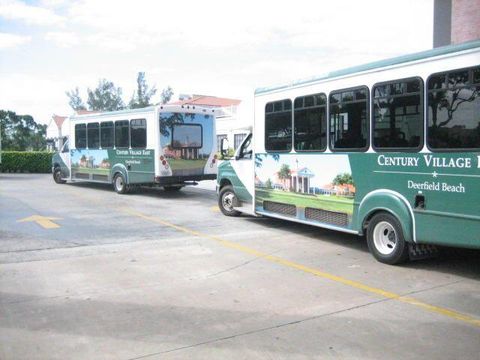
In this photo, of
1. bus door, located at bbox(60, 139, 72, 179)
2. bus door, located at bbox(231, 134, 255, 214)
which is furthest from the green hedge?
bus door, located at bbox(231, 134, 255, 214)

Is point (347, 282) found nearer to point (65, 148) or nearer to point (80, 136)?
point (80, 136)

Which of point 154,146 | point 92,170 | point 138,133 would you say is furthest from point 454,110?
point 92,170

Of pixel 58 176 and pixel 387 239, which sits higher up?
pixel 58 176

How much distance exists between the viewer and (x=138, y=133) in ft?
52.7

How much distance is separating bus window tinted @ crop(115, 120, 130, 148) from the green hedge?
16.3 metres

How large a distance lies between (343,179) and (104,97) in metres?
82.9

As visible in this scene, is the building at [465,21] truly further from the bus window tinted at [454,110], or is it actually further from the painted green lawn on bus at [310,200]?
the bus window tinted at [454,110]

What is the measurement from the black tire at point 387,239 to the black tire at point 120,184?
10.9 meters

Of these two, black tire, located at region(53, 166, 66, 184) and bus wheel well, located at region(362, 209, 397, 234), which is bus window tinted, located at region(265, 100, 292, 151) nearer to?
bus wheel well, located at region(362, 209, 397, 234)

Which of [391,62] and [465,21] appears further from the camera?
[465,21]

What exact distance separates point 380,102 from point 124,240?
497cm

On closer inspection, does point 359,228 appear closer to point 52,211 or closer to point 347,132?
point 347,132

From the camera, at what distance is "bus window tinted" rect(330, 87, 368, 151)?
7.40 meters

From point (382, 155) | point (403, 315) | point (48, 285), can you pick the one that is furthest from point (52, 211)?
point (403, 315)
